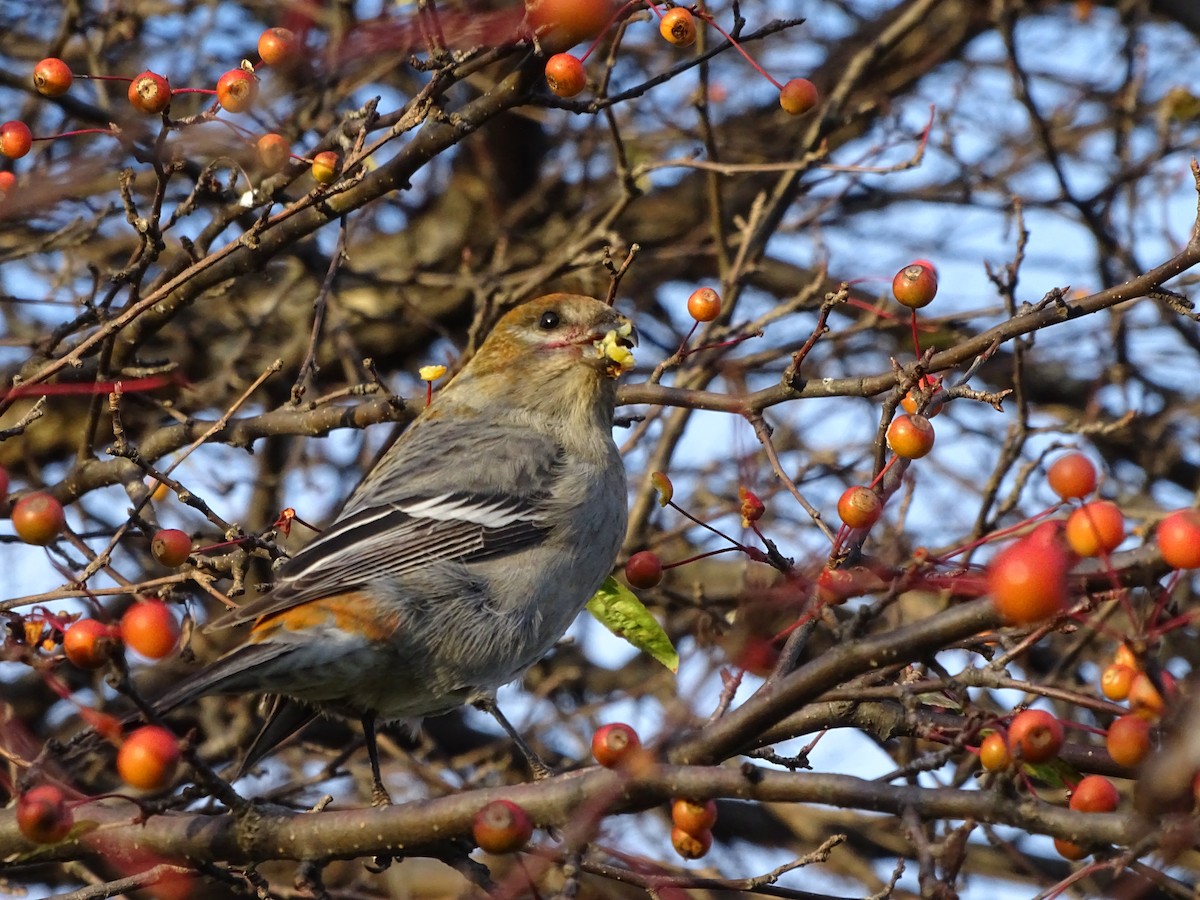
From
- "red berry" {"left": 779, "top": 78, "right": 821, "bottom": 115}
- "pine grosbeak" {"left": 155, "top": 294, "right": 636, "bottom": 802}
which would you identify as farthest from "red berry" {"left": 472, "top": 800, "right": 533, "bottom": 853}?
"red berry" {"left": 779, "top": 78, "right": 821, "bottom": 115}

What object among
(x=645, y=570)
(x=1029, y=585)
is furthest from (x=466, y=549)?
(x=1029, y=585)

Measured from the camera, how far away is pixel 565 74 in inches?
140

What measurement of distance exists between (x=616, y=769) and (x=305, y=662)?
150 cm

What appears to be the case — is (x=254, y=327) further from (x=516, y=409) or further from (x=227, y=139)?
(x=227, y=139)

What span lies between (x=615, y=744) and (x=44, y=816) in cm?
105

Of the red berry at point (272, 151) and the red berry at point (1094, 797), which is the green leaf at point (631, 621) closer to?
the red berry at point (1094, 797)

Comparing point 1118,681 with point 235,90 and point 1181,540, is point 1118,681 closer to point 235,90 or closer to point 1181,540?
point 1181,540

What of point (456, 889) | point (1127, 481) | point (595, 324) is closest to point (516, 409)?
point (595, 324)

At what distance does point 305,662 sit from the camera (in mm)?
3908

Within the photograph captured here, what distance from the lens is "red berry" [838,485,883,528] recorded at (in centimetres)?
284

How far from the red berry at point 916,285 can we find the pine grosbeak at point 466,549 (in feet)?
4.98

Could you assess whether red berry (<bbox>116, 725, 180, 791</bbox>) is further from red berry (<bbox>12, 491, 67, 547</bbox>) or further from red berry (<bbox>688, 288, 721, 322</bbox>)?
red berry (<bbox>688, 288, 721, 322</bbox>)

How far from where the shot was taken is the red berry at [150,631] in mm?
2607

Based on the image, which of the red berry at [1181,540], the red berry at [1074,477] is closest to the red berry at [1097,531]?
the red berry at [1181,540]
